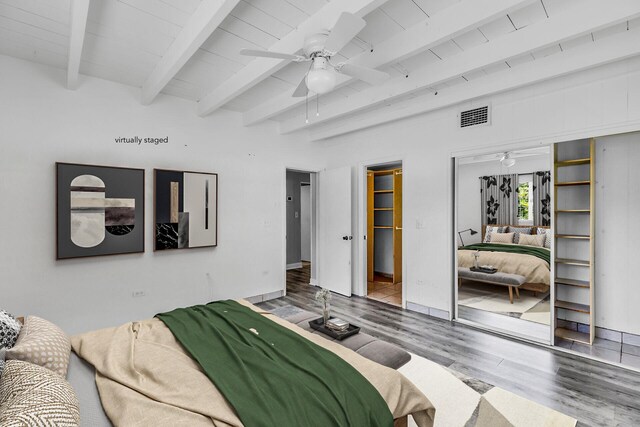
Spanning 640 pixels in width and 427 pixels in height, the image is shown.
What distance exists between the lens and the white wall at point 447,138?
2.84m

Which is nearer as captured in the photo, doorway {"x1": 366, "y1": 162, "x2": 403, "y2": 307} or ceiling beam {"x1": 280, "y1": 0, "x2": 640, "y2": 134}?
ceiling beam {"x1": 280, "y1": 0, "x2": 640, "y2": 134}

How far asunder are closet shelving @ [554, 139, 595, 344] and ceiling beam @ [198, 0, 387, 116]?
2680 mm

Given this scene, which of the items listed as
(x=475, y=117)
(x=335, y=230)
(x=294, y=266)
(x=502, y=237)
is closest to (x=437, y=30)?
(x=475, y=117)

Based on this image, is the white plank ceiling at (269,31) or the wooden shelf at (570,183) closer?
the white plank ceiling at (269,31)

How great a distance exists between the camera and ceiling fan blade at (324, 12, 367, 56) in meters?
1.67

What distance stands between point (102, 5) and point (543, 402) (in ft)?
Answer: 13.8

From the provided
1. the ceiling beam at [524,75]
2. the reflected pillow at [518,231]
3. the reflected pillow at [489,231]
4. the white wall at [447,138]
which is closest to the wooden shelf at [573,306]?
the reflected pillow at [518,231]

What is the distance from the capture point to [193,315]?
92.4 inches

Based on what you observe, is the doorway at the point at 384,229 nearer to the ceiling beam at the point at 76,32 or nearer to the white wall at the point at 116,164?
the white wall at the point at 116,164

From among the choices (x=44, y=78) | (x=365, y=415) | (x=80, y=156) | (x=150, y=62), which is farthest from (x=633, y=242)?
(x=44, y=78)

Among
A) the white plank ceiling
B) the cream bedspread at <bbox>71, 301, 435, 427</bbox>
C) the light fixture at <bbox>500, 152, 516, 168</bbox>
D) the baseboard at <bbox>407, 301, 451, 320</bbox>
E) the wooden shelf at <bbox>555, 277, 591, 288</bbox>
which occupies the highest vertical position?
the white plank ceiling

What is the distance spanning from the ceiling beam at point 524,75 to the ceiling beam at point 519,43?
1.88 ft

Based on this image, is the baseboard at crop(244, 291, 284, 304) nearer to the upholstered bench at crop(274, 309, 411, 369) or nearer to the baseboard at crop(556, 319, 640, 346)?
the upholstered bench at crop(274, 309, 411, 369)

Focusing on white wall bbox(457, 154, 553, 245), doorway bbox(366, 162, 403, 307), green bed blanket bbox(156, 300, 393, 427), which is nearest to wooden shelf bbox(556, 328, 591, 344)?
white wall bbox(457, 154, 553, 245)
